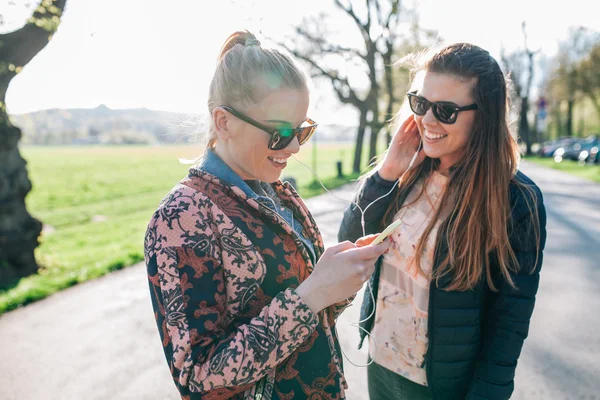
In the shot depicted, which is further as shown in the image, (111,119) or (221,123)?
(111,119)

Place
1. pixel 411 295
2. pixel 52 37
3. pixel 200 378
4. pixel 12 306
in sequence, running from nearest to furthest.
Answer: pixel 200 378 → pixel 411 295 → pixel 12 306 → pixel 52 37

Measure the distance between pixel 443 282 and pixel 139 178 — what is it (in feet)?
99.5

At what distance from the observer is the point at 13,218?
6.56 meters

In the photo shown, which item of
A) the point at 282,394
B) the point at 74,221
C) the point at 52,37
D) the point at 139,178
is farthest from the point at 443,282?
the point at 139,178

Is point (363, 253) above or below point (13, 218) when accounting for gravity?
above

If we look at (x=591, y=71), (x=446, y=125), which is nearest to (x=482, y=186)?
(x=446, y=125)

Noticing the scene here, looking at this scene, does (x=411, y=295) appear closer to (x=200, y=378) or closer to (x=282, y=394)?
(x=282, y=394)

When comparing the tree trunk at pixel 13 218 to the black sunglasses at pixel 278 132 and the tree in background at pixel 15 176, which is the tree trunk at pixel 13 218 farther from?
the black sunglasses at pixel 278 132

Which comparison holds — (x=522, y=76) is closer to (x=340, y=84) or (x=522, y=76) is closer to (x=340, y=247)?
(x=340, y=84)

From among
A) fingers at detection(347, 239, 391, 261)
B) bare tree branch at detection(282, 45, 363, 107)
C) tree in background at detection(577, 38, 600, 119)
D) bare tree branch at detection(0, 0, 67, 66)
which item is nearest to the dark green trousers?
fingers at detection(347, 239, 391, 261)

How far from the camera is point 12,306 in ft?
16.9

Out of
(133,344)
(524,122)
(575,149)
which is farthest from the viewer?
(524,122)

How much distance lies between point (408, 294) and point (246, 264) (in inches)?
41.0

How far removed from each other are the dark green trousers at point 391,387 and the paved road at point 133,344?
1136 millimetres
